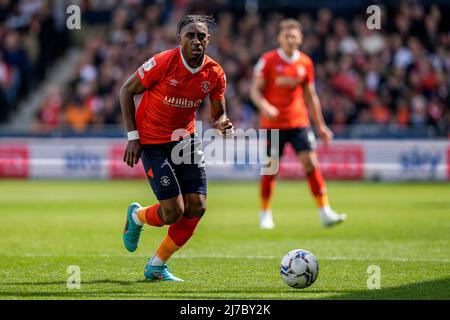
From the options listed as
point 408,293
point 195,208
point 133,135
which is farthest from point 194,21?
point 408,293

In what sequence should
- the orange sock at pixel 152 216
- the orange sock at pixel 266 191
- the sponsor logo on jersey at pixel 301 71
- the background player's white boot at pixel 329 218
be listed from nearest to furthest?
the orange sock at pixel 152 216
the background player's white boot at pixel 329 218
the orange sock at pixel 266 191
the sponsor logo on jersey at pixel 301 71

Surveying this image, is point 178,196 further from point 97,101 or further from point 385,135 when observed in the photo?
point 97,101

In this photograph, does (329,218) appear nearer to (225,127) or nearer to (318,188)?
(318,188)

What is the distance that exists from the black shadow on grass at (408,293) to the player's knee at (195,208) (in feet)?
5.55

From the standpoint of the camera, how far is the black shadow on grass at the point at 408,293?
7.64 meters

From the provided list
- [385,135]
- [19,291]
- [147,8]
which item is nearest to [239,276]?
[19,291]

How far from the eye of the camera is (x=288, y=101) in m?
14.1

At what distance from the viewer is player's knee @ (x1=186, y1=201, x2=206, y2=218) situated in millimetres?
8836

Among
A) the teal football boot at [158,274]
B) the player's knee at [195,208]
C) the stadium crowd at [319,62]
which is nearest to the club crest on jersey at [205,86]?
the player's knee at [195,208]

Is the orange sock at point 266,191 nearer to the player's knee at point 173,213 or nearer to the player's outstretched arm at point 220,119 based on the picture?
the player's outstretched arm at point 220,119

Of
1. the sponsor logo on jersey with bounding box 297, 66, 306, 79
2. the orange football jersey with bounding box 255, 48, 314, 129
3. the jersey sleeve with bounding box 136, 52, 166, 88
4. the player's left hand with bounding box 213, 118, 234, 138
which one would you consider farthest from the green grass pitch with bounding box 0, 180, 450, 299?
the sponsor logo on jersey with bounding box 297, 66, 306, 79

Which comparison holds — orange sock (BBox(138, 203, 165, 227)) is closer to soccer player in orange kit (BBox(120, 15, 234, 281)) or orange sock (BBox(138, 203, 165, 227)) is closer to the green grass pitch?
soccer player in orange kit (BBox(120, 15, 234, 281))

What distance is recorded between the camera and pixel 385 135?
23.1 metres
